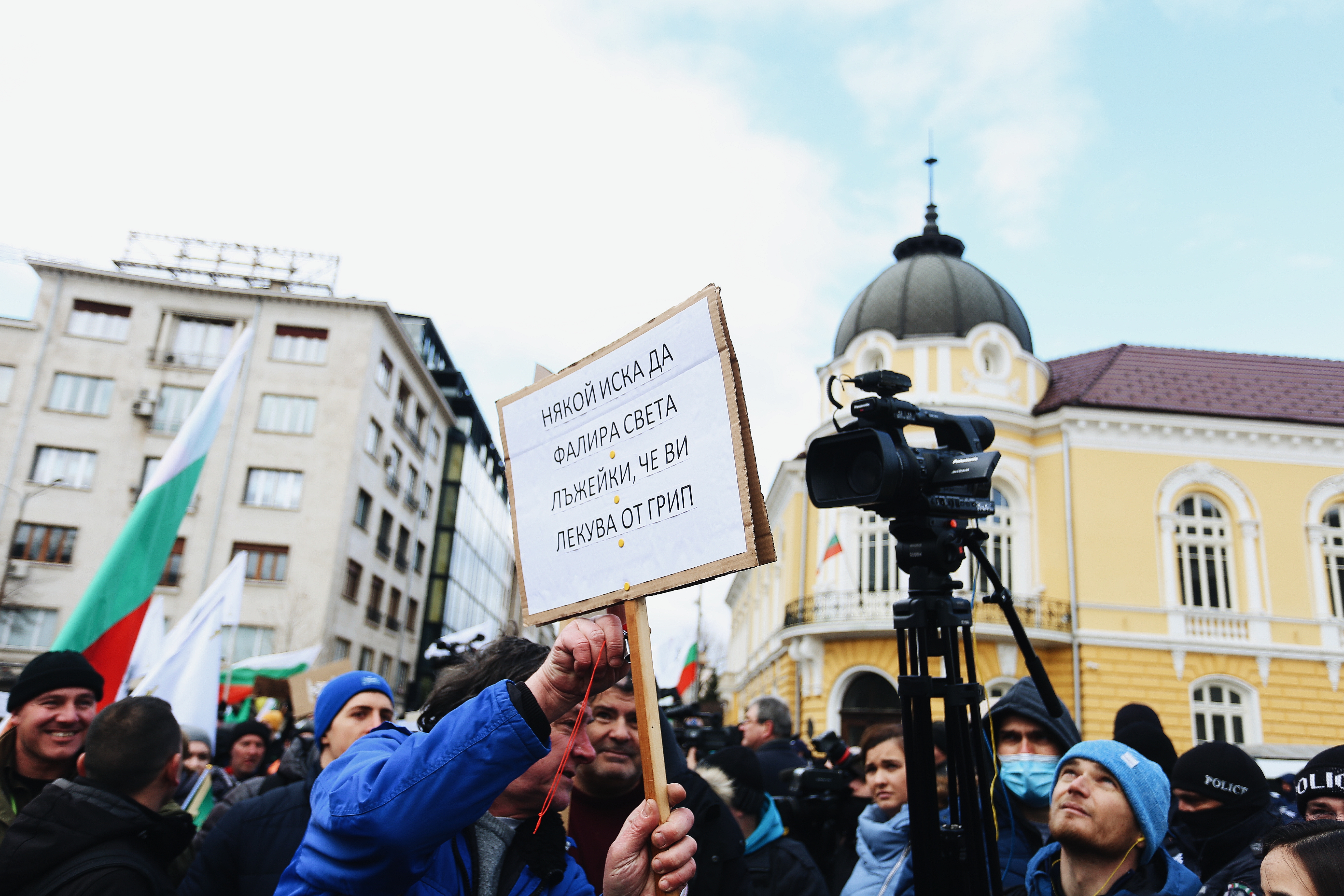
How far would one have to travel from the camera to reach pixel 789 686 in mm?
23859

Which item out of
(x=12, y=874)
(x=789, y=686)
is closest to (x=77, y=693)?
(x=12, y=874)

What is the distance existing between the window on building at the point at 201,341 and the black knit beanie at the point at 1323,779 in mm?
35759

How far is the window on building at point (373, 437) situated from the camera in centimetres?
3416

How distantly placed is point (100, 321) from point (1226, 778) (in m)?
38.2

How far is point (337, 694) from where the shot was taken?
3871 mm

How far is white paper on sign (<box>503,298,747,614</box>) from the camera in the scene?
6.35ft

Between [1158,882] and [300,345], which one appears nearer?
[1158,882]

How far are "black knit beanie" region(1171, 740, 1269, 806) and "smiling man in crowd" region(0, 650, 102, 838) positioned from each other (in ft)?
14.1

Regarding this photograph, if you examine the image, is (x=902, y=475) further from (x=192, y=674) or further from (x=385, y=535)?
(x=385, y=535)

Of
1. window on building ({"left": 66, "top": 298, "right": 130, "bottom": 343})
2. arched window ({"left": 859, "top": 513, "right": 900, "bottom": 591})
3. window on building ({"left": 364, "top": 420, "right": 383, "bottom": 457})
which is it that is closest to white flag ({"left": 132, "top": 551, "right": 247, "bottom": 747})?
arched window ({"left": 859, "top": 513, "right": 900, "bottom": 591})

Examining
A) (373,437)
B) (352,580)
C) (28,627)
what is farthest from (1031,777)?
(28,627)

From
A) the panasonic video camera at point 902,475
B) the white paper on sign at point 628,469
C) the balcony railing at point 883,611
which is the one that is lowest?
the white paper on sign at point 628,469

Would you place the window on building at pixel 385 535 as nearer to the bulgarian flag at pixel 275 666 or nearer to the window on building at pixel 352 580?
the window on building at pixel 352 580

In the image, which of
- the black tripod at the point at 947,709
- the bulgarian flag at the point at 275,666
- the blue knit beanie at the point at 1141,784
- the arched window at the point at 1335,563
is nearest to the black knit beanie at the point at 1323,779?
the blue knit beanie at the point at 1141,784
